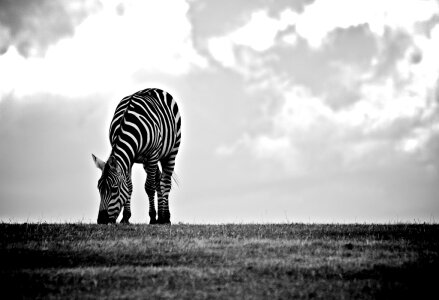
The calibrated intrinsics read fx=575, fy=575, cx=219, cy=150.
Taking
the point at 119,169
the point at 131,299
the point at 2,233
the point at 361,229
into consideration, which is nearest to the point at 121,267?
the point at 131,299

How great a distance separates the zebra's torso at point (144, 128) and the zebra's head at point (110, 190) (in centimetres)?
84

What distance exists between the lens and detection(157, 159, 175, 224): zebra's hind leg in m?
23.4

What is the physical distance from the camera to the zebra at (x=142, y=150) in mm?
19250

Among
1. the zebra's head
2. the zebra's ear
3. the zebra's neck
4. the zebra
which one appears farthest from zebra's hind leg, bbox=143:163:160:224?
the zebra's ear

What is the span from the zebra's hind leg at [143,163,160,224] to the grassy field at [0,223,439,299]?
178 inches

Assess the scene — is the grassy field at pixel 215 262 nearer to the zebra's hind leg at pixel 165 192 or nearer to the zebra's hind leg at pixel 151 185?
the zebra's hind leg at pixel 151 185

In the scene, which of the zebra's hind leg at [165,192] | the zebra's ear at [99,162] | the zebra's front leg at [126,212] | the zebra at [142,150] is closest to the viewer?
the zebra at [142,150]

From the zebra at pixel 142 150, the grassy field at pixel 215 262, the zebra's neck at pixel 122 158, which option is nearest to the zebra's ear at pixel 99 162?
the zebra at pixel 142 150

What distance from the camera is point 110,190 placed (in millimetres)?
19078

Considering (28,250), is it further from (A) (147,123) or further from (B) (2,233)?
(A) (147,123)

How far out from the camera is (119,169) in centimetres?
1950

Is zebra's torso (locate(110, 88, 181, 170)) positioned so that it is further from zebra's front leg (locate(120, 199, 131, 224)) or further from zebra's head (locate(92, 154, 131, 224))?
zebra's front leg (locate(120, 199, 131, 224))

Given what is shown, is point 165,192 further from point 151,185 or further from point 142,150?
point 142,150

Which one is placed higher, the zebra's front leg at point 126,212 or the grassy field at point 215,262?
the zebra's front leg at point 126,212
